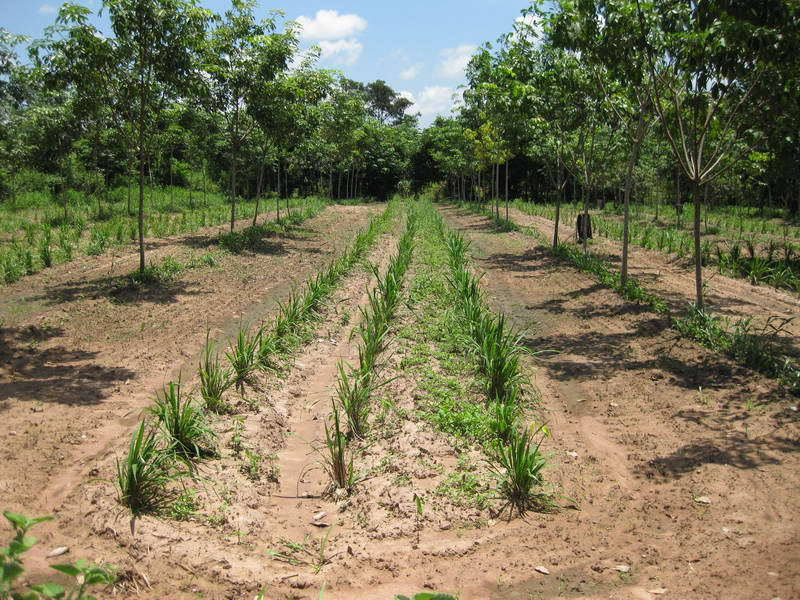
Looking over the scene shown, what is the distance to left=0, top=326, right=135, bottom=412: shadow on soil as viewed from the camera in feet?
18.7

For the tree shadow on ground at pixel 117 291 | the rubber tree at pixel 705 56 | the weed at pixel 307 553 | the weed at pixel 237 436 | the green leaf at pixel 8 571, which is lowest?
the weed at pixel 307 553

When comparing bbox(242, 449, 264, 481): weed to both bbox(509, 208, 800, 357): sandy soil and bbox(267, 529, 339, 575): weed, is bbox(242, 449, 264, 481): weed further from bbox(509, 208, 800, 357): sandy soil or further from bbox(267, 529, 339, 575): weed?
bbox(509, 208, 800, 357): sandy soil

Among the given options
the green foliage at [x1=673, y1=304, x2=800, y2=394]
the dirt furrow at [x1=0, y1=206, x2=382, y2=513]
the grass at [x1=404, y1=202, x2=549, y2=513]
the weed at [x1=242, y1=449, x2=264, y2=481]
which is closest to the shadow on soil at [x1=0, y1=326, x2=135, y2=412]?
the dirt furrow at [x1=0, y1=206, x2=382, y2=513]

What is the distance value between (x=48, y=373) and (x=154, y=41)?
5787 millimetres

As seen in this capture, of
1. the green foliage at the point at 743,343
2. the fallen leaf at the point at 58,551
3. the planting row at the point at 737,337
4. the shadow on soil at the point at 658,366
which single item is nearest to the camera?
the fallen leaf at the point at 58,551

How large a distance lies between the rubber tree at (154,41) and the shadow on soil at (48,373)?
Answer: 423 cm

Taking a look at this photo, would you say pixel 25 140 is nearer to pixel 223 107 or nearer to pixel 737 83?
pixel 223 107

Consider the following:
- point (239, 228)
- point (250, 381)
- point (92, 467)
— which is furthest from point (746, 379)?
point (239, 228)

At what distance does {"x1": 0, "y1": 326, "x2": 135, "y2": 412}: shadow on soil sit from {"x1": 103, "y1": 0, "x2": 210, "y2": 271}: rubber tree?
4.23m

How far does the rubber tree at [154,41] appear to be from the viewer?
371 inches

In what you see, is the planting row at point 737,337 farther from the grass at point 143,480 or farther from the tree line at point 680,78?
the grass at point 143,480

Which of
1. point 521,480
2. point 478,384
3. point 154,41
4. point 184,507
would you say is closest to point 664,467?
point 521,480

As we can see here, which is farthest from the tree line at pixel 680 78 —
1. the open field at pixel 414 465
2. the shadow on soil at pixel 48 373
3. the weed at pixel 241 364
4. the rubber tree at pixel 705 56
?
the shadow on soil at pixel 48 373

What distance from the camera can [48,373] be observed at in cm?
642
